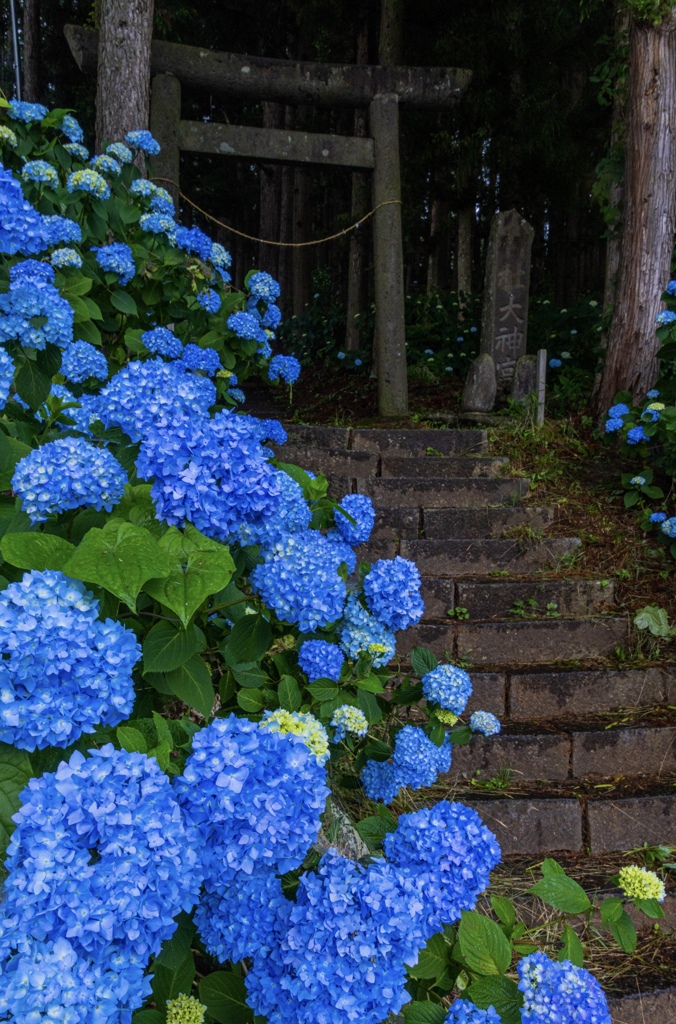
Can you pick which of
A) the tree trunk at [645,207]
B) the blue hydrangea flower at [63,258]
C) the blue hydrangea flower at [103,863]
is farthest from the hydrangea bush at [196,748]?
the tree trunk at [645,207]

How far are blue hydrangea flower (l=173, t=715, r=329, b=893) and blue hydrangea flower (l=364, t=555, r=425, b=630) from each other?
0.70 m

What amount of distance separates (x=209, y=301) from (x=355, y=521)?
158 cm

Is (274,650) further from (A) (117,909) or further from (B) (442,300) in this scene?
(B) (442,300)

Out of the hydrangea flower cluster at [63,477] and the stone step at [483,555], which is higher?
the hydrangea flower cluster at [63,477]

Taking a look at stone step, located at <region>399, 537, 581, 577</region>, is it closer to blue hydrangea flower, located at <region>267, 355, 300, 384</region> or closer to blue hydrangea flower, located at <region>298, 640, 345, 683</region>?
blue hydrangea flower, located at <region>267, 355, 300, 384</region>

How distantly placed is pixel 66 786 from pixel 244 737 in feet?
0.62

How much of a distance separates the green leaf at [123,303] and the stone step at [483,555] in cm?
156

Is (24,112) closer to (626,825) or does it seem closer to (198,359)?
(198,359)

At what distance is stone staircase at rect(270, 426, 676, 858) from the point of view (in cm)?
235

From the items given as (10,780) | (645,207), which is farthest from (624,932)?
(645,207)

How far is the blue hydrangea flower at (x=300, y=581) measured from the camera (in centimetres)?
125

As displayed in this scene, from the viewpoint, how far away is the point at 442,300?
8391mm

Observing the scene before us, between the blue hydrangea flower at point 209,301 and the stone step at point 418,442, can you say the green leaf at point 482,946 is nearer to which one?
the blue hydrangea flower at point 209,301

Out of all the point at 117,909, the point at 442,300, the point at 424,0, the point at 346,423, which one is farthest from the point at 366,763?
the point at 424,0
